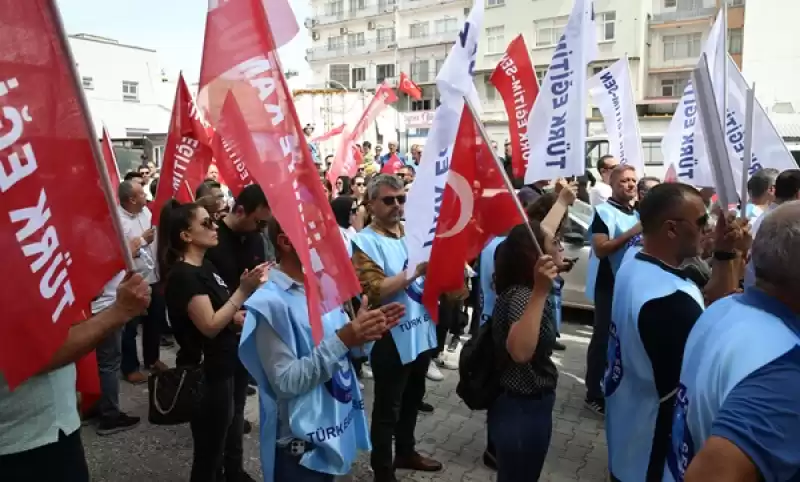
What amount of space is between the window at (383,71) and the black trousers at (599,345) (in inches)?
2059

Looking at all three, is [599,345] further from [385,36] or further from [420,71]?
[385,36]

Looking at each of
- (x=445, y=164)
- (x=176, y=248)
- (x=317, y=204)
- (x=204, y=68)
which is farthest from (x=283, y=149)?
(x=176, y=248)

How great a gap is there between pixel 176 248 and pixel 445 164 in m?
1.58

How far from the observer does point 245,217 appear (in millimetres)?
4297

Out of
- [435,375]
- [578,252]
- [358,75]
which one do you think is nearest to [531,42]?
[358,75]

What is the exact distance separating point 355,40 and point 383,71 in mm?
4794

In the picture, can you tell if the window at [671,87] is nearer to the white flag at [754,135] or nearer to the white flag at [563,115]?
the white flag at [754,135]

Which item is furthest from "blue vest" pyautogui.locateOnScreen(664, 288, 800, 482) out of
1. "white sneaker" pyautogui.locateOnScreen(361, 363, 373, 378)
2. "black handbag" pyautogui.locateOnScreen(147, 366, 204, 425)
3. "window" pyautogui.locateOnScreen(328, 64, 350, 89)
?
"window" pyautogui.locateOnScreen(328, 64, 350, 89)

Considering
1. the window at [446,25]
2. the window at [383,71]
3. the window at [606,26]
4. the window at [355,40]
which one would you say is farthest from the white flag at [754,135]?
the window at [355,40]

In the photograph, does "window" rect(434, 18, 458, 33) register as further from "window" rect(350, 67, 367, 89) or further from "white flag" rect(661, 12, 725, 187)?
"white flag" rect(661, 12, 725, 187)

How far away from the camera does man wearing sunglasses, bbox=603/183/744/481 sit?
239 cm

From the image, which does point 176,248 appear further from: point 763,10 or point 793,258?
point 763,10

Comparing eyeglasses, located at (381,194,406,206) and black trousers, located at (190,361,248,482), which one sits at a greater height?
eyeglasses, located at (381,194,406,206)

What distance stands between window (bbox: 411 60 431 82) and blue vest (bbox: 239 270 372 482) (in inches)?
2037
